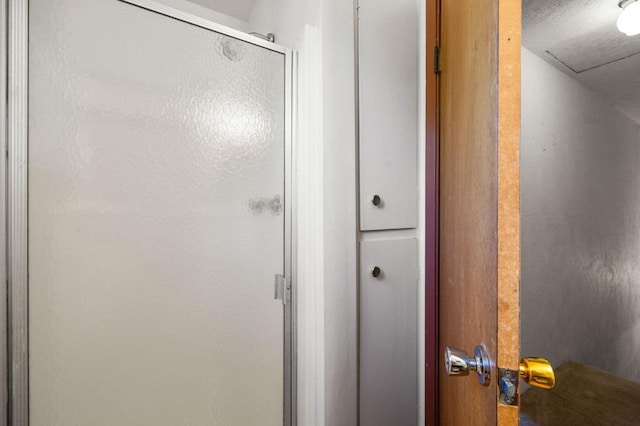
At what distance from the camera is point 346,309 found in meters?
0.91

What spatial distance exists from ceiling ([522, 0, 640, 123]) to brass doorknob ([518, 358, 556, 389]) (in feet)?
5.19

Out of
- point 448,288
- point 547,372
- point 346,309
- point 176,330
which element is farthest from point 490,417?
point 176,330

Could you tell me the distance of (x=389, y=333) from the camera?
1022 millimetres

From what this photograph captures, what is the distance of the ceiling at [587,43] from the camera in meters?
1.28

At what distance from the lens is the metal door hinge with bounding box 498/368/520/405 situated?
403 millimetres

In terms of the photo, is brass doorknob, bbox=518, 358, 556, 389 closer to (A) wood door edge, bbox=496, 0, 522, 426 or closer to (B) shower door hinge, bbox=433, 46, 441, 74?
(A) wood door edge, bbox=496, 0, 522, 426

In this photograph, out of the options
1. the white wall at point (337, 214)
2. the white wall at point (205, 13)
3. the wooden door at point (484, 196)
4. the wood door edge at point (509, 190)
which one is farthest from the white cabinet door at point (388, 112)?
the white wall at point (205, 13)

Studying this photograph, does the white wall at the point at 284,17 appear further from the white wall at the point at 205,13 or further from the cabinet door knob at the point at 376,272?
the cabinet door knob at the point at 376,272

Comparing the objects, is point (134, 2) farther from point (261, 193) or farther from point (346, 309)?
point (346, 309)

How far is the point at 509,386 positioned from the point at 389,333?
65cm

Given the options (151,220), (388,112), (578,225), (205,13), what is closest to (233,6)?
(205,13)

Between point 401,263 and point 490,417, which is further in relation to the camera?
point 401,263

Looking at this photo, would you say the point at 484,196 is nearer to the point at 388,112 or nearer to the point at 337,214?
the point at 337,214

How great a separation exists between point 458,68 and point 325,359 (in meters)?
0.87
